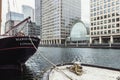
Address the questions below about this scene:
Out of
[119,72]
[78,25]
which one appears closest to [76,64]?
[119,72]

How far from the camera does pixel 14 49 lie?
18.5m

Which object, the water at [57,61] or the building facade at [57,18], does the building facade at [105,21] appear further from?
the water at [57,61]

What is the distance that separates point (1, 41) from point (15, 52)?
6.39ft

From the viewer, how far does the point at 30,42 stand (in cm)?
2014

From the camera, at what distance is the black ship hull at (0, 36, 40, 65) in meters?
17.9

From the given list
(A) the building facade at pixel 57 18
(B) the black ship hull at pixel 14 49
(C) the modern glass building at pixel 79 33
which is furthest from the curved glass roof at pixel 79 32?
(B) the black ship hull at pixel 14 49

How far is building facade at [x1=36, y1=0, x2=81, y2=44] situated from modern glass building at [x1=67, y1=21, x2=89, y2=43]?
1355 centimetres

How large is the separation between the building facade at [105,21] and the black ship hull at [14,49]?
Result: 80.9m

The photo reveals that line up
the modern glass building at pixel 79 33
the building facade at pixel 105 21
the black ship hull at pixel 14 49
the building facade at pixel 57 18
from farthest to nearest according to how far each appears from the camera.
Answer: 1. the building facade at pixel 57 18
2. the modern glass building at pixel 79 33
3. the building facade at pixel 105 21
4. the black ship hull at pixel 14 49

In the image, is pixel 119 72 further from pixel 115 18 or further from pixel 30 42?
pixel 115 18

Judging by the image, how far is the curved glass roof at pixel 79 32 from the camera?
136 m

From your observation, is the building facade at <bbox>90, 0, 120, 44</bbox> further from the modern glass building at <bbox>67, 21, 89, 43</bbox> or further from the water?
the water

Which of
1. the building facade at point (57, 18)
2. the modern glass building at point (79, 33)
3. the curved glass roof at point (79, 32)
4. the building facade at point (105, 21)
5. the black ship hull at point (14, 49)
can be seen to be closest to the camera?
the black ship hull at point (14, 49)

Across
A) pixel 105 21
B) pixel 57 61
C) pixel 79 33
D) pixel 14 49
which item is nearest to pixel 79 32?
pixel 79 33
